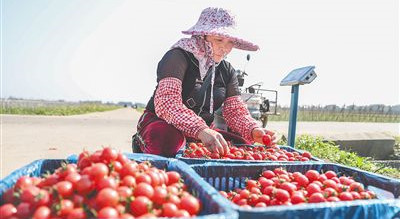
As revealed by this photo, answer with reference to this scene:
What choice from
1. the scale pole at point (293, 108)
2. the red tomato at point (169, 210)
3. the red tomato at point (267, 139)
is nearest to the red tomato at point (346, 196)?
the red tomato at point (169, 210)

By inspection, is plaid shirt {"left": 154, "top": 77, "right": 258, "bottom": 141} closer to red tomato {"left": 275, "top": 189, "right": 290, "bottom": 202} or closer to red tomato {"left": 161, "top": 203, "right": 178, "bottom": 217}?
red tomato {"left": 275, "top": 189, "right": 290, "bottom": 202}

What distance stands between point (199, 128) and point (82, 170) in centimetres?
110

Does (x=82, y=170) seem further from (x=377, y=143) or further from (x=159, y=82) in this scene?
(x=377, y=143)

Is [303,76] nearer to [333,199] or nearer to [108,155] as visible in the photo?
[333,199]

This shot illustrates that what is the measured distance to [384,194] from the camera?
199 centimetres

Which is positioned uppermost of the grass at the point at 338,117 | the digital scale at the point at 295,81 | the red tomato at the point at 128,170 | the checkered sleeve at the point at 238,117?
the digital scale at the point at 295,81

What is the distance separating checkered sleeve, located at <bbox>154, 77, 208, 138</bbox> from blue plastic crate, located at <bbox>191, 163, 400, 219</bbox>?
48 centimetres

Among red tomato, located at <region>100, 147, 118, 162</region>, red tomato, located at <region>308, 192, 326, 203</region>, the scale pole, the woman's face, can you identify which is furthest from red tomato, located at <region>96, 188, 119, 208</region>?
the scale pole

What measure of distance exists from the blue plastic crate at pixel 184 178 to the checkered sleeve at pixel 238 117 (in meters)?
1.53

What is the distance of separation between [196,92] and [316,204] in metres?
1.84

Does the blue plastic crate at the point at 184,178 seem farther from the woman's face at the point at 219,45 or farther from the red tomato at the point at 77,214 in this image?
the woman's face at the point at 219,45

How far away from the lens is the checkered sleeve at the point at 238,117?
3.32 meters

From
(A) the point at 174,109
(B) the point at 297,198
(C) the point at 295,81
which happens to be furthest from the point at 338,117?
(B) the point at 297,198

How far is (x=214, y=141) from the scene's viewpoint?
2.27 meters
